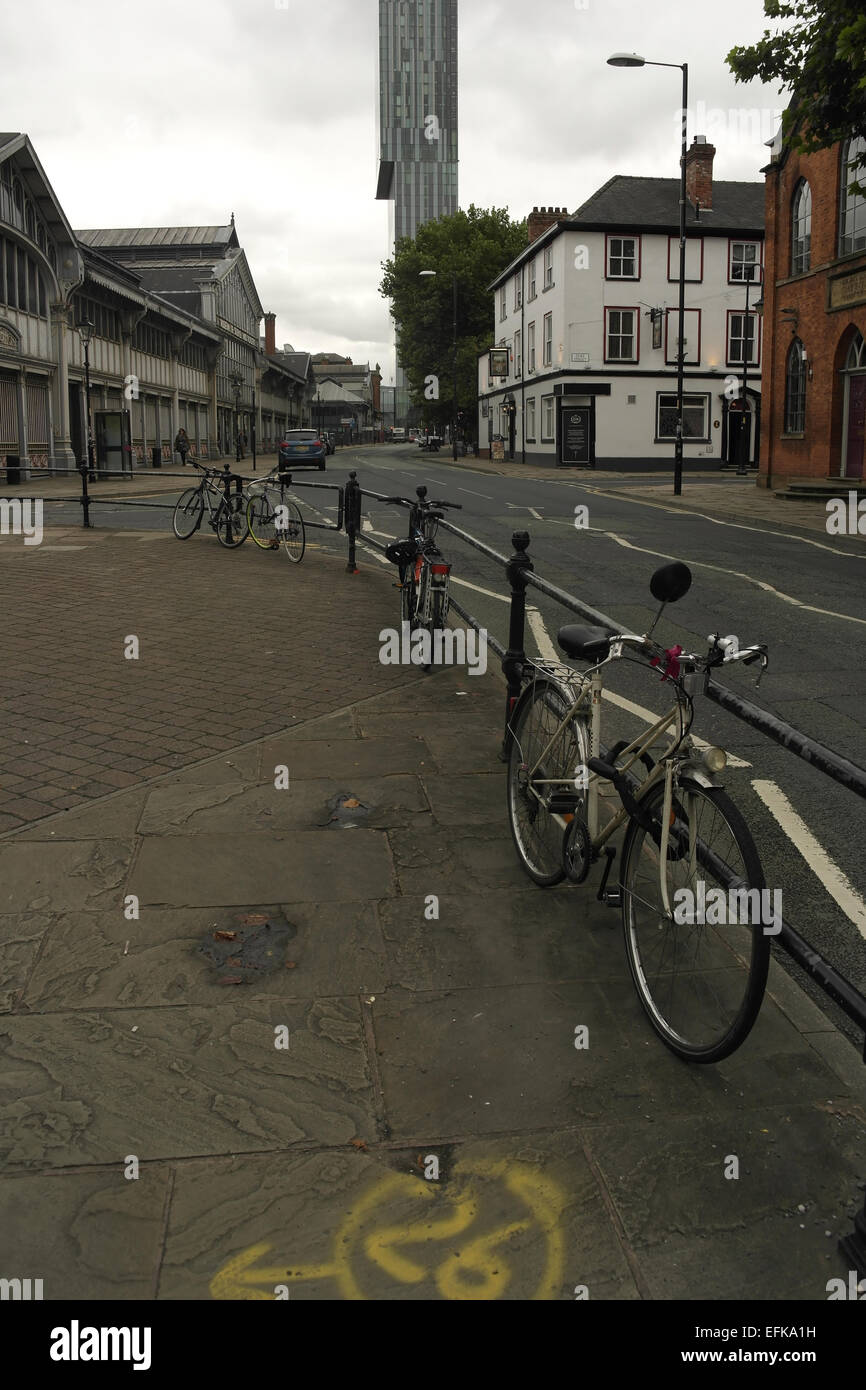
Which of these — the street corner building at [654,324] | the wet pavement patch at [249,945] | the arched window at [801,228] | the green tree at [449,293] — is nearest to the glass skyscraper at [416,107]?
the green tree at [449,293]

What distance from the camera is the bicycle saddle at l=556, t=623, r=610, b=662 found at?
389cm

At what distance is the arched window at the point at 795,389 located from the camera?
28.9 meters

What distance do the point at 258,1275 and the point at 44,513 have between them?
71.5 feet

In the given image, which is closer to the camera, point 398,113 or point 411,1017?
point 411,1017

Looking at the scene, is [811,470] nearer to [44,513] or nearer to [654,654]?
[44,513]

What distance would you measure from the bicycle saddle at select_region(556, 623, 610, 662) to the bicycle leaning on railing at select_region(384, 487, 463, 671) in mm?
3763

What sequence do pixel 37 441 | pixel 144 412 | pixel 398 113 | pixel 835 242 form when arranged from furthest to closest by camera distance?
1. pixel 398 113
2. pixel 144 412
3. pixel 37 441
4. pixel 835 242

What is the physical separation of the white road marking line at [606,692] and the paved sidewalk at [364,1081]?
125 cm

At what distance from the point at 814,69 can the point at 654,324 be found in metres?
33.5

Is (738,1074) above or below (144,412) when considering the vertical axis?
below

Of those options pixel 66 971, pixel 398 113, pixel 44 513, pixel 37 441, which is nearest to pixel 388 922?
pixel 66 971

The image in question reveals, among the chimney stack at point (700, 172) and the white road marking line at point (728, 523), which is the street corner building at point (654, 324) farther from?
the white road marking line at point (728, 523)

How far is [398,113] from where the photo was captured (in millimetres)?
178375

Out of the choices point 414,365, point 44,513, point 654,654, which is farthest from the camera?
point 414,365
